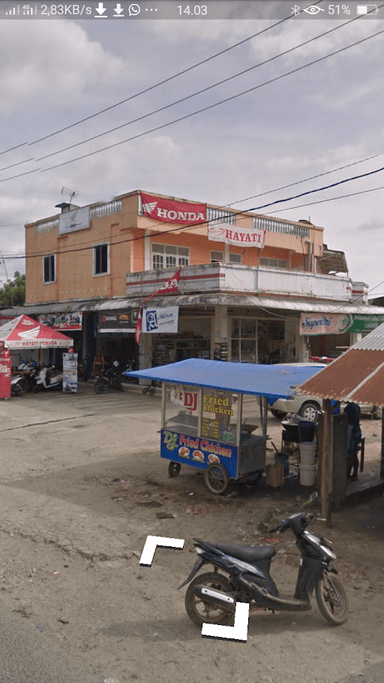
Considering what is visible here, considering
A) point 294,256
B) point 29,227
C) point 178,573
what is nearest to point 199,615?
point 178,573

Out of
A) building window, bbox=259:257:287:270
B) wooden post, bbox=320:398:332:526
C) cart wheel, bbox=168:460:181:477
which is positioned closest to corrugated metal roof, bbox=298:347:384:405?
wooden post, bbox=320:398:332:526

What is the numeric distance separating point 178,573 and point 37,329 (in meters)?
19.2

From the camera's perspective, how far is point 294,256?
30.5m

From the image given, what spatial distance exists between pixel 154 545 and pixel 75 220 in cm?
2311

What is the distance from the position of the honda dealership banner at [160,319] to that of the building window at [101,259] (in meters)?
4.95

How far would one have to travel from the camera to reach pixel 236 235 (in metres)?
25.1

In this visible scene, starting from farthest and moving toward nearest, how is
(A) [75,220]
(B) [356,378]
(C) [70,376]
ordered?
(A) [75,220] → (C) [70,376] → (B) [356,378]

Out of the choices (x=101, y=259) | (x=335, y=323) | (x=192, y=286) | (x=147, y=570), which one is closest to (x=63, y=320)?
(x=101, y=259)

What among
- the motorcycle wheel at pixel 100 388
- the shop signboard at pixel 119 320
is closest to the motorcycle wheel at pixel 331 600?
the shop signboard at pixel 119 320

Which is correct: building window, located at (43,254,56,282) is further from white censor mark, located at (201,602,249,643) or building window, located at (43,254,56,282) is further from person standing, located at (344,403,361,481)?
white censor mark, located at (201,602,249,643)

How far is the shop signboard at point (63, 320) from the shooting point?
84.9 feet

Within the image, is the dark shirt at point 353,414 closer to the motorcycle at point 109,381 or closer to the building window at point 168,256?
the motorcycle at point 109,381

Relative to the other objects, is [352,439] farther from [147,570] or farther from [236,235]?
[236,235]

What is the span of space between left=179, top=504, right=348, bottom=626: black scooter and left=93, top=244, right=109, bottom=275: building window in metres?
21.9
